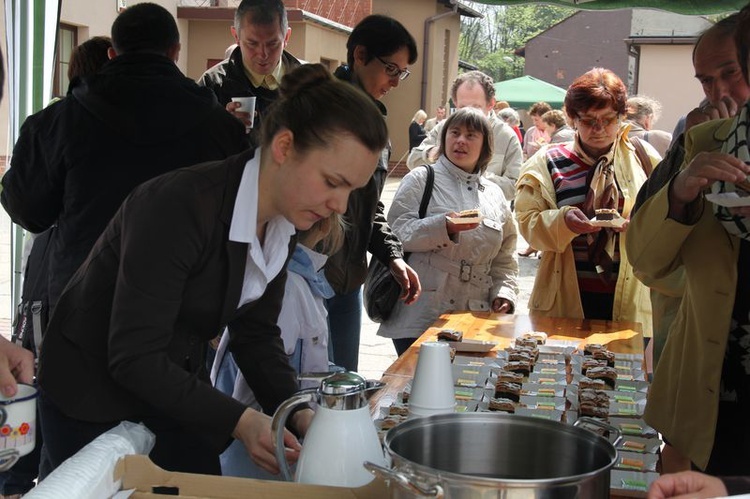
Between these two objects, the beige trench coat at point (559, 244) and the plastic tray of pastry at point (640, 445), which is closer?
the plastic tray of pastry at point (640, 445)

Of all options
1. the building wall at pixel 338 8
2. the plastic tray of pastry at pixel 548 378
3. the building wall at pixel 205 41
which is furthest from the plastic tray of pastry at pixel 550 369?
the building wall at pixel 338 8

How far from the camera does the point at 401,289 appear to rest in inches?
144

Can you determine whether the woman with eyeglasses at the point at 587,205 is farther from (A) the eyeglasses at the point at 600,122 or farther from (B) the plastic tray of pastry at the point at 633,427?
(B) the plastic tray of pastry at the point at 633,427

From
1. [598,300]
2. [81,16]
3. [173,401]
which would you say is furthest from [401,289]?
[81,16]

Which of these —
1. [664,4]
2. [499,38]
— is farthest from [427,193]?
[499,38]

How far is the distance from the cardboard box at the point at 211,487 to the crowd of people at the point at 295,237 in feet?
0.88

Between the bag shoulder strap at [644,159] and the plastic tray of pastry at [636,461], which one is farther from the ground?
the bag shoulder strap at [644,159]

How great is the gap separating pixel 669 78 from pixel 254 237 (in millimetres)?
22287

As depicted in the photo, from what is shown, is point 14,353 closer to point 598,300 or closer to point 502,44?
point 598,300

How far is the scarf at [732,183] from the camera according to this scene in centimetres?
181

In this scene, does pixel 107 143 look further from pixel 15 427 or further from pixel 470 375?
pixel 15 427

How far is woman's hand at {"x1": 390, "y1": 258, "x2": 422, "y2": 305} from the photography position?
3.41m

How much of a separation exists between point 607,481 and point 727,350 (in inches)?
39.1

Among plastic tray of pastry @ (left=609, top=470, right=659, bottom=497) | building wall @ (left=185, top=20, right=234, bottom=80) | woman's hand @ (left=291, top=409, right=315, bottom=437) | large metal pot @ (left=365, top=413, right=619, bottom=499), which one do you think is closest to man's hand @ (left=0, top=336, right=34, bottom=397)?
woman's hand @ (left=291, top=409, right=315, bottom=437)
